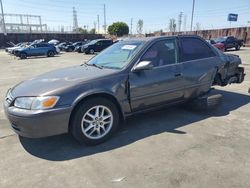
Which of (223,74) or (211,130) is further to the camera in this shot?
(223,74)

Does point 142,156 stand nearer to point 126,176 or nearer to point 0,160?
point 126,176

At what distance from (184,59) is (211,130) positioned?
1.40 m

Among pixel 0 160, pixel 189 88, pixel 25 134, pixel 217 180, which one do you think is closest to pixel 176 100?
pixel 189 88

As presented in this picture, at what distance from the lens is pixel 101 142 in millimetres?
3818

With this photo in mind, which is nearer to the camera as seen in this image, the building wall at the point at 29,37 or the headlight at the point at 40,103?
the headlight at the point at 40,103

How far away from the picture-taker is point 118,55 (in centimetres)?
451

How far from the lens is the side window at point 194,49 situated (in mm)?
4758

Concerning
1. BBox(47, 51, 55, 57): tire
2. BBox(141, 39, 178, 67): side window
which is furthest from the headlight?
BBox(47, 51, 55, 57): tire

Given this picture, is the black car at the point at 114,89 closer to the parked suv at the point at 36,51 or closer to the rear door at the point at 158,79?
the rear door at the point at 158,79

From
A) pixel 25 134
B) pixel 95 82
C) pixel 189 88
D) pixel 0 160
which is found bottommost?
pixel 0 160

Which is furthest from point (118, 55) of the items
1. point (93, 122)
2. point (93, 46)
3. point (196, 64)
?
point (93, 46)

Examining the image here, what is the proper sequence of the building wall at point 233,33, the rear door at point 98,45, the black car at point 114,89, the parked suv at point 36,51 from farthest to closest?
the building wall at point 233,33
the rear door at point 98,45
the parked suv at point 36,51
the black car at point 114,89

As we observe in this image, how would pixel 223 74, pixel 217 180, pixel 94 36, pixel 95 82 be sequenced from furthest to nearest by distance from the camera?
pixel 94 36
pixel 223 74
pixel 95 82
pixel 217 180

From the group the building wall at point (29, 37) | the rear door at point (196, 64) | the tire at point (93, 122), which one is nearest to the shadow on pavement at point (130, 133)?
the tire at point (93, 122)
